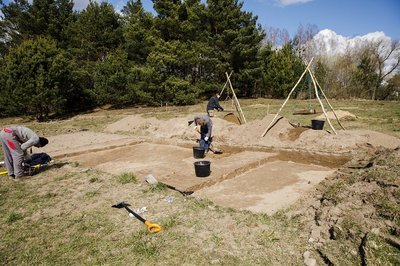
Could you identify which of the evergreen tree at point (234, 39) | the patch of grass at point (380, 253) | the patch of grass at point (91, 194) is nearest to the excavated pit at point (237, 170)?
the patch of grass at point (91, 194)

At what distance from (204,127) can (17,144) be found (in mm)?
4453

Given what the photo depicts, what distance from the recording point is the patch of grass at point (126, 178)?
5.82 metres

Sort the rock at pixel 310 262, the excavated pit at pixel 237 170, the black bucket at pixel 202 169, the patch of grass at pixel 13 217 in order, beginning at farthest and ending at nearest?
1. the black bucket at pixel 202 169
2. the excavated pit at pixel 237 170
3. the patch of grass at pixel 13 217
4. the rock at pixel 310 262

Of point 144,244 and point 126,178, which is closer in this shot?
point 144,244

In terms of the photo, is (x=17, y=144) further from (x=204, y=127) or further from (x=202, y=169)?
(x=204, y=127)

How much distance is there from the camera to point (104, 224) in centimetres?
412

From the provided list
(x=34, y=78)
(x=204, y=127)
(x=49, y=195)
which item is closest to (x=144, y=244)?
(x=49, y=195)

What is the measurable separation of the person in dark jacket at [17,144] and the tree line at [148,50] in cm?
1452

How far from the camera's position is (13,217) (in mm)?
4352

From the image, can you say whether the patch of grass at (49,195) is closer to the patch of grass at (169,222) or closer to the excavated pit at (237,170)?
the excavated pit at (237,170)

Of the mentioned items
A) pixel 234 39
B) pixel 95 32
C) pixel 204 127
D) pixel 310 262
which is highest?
pixel 95 32

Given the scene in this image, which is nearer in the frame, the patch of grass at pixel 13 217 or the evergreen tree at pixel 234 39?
the patch of grass at pixel 13 217

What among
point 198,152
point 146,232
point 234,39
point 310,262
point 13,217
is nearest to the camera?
point 310,262

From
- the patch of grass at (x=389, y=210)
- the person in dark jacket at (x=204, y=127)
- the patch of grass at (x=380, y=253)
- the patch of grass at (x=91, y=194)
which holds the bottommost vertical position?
the patch of grass at (x=91, y=194)
